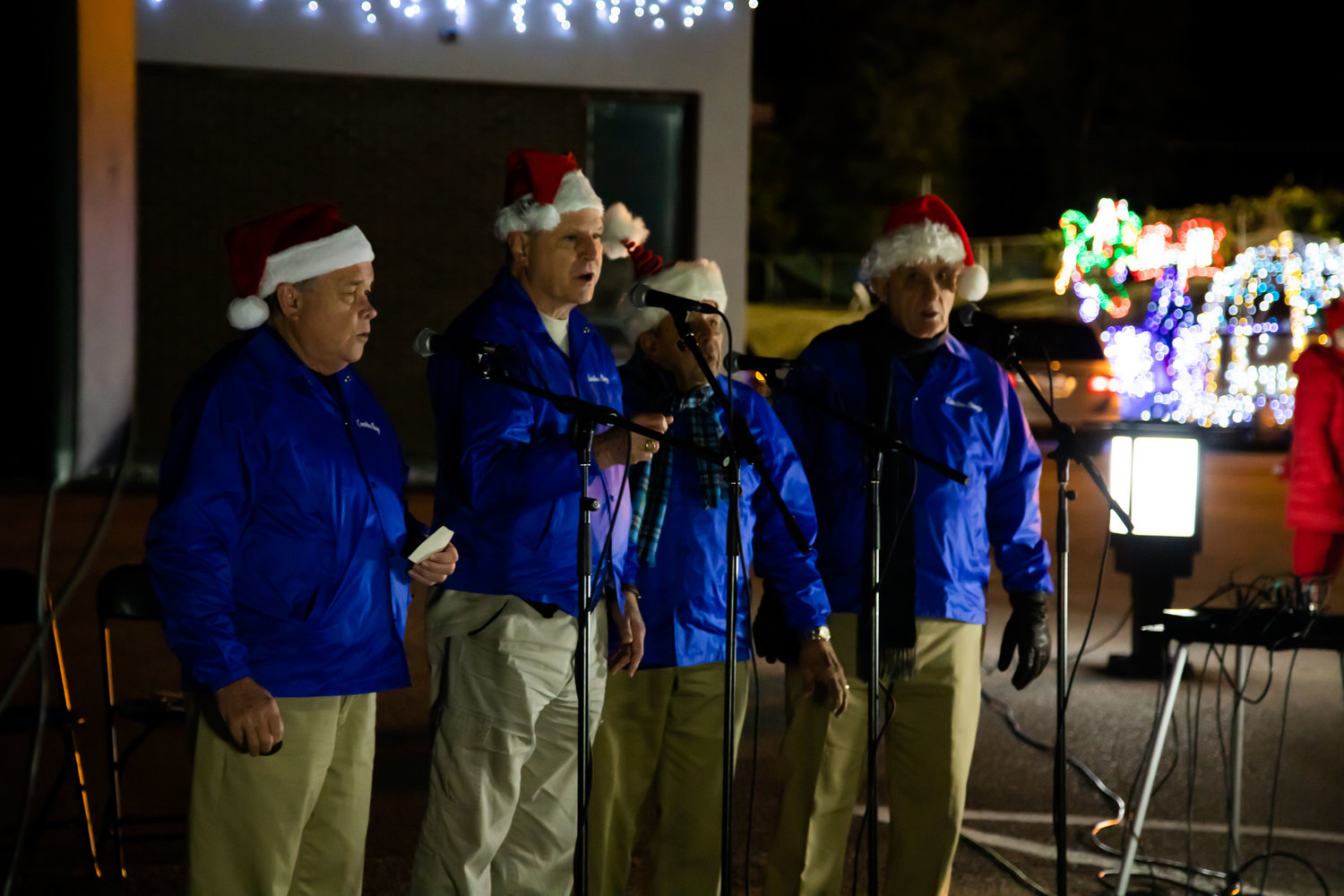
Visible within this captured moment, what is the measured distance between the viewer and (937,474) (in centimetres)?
378

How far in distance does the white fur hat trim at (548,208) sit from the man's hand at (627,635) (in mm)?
1005

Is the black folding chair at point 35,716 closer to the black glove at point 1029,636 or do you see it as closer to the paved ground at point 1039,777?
the paved ground at point 1039,777

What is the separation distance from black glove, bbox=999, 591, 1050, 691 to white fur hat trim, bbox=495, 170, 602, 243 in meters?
1.65

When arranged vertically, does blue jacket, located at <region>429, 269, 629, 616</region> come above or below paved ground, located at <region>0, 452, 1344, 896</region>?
above

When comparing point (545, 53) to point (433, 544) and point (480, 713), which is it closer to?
point (480, 713)

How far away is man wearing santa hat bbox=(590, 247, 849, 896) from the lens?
3.73 m

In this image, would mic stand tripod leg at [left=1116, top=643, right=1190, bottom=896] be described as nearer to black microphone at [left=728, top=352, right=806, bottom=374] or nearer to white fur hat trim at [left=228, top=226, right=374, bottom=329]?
black microphone at [left=728, top=352, right=806, bottom=374]

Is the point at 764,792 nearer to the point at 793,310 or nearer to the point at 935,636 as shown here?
the point at 935,636

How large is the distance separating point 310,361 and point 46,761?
3.40 m

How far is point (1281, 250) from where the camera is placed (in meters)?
22.3

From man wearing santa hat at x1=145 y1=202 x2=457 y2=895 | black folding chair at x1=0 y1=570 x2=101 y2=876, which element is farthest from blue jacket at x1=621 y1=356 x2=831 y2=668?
black folding chair at x1=0 y1=570 x2=101 y2=876

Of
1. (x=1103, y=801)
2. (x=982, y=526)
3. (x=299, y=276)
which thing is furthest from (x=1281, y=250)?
(x=299, y=276)

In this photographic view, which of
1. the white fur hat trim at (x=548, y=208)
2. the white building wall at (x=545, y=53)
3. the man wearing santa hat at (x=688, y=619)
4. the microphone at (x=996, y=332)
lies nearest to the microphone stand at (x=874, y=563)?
the man wearing santa hat at (x=688, y=619)

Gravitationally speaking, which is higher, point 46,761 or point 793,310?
point 793,310
